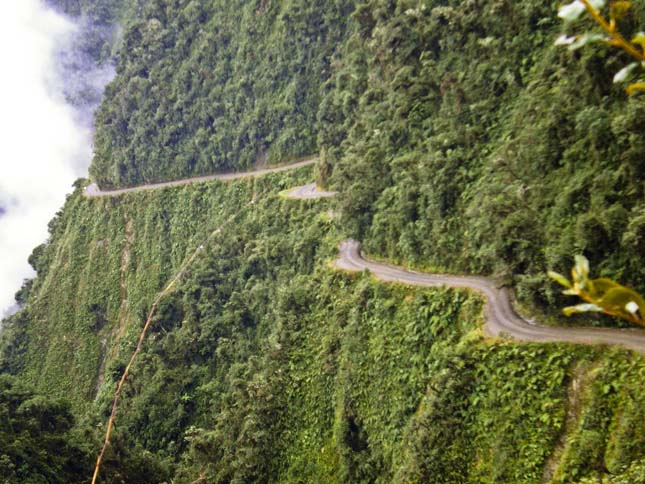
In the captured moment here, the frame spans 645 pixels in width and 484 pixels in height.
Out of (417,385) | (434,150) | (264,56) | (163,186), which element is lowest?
(417,385)

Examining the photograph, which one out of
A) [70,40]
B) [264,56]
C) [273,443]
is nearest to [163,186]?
[264,56]

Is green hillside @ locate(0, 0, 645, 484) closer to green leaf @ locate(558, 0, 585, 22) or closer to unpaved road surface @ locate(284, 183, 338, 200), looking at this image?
unpaved road surface @ locate(284, 183, 338, 200)

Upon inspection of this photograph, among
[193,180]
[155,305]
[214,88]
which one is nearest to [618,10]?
[155,305]

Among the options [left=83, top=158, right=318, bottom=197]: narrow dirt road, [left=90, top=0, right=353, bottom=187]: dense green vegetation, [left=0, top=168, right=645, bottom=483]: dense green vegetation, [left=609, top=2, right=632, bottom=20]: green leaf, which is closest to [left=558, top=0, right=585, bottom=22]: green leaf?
[left=609, top=2, right=632, bottom=20]: green leaf

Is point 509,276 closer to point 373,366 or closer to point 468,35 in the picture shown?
point 373,366

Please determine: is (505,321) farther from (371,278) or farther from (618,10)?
(618,10)

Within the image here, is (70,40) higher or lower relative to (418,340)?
higher
